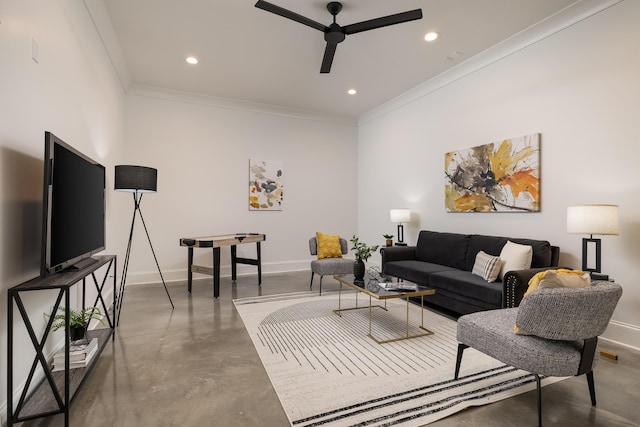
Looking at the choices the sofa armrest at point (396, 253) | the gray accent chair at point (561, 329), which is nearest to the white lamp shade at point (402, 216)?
the sofa armrest at point (396, 253)

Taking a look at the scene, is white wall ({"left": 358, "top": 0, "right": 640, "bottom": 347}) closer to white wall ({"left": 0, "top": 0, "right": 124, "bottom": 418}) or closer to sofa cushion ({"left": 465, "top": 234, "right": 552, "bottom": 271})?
sofa cushion ({"left": 465, "top": 234, "right": 552, "bottom": 271})

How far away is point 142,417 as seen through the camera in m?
1.85

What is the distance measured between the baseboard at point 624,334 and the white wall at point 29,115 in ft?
14.6

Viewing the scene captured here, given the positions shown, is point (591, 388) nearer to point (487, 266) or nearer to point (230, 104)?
point (487, 266)

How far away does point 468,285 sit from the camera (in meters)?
3.33

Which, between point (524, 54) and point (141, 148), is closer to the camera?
point (524, 54)

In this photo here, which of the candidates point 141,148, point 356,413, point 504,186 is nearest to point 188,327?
point 356,413

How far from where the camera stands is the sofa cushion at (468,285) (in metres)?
3.08

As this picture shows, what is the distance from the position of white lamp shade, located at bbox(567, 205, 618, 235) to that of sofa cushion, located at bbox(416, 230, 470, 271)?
1.44 meters

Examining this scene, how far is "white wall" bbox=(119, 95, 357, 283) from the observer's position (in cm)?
532

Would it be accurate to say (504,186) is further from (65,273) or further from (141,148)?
(141,148)

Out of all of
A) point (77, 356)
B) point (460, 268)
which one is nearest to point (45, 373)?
point (77, 356)

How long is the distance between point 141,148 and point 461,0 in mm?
4822

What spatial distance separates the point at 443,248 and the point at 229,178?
3.74m
